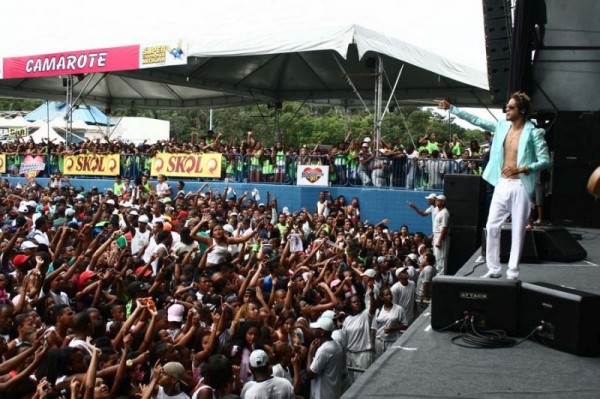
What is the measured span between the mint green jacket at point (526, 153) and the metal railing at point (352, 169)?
363 inches

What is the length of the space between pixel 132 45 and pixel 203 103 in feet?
34.9

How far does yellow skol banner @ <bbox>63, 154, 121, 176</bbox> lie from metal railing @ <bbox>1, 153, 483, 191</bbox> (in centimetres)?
67

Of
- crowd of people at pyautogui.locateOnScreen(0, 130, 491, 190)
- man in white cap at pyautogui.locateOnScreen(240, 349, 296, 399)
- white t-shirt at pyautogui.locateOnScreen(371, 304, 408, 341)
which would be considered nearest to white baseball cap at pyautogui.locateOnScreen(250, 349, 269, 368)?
man in white cap at pyautogui.locateOnScreen(240, 349, 296, 399)

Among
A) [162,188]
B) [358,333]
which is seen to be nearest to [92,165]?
[162,188]

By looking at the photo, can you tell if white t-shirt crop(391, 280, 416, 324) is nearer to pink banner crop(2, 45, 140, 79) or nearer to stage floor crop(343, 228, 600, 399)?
stage floor crop(343, 228, 600, 399)

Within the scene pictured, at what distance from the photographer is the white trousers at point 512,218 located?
17.0 feet

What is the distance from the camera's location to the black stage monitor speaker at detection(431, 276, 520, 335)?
14.7 feet

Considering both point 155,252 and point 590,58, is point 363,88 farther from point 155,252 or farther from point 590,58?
point 155,252

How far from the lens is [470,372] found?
3.87 meters

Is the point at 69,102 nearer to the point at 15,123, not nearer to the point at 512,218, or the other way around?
the point at 512,218

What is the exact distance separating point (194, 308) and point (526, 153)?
326 cm

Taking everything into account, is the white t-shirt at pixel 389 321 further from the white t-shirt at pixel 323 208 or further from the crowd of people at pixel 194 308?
the white t-shirt at pixel 323 208

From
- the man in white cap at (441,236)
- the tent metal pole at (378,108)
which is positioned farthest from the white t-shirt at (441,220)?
the tent metal pole at (378,108)

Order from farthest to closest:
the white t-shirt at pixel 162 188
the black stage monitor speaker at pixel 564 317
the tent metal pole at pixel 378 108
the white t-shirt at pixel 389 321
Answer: the white t-shirt at pixel 162 188, the tent metal pole at pixel 378 108, the white t-shirt at pixel 389 321, the black stage monitor speaker at pixel 564 317
